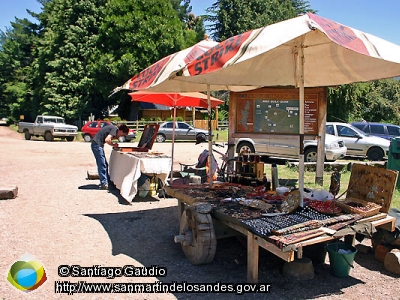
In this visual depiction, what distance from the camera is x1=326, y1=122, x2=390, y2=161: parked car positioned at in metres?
15.6

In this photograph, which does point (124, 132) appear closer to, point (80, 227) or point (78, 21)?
point (80, 227)

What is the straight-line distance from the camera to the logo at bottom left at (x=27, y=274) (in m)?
4.39

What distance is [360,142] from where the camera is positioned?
16.0 metres

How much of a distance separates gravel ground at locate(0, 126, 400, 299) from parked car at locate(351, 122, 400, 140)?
40.6 ft

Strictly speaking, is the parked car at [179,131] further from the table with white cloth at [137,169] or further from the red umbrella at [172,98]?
the table with white cloth at [137,169]

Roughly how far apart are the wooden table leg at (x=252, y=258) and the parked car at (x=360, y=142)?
517 inches

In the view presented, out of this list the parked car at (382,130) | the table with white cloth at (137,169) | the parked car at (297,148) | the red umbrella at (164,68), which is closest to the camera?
the red umbrella at (164,68)

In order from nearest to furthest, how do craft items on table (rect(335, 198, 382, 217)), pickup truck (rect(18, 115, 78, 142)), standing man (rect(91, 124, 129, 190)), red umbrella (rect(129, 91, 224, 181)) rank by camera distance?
craft items on table (rect(335, 198, 382, 217)) → standing man (rect(91, 124, 129, 190)) → red umbrella (rect(129, 91, 224, 181)) → pickup truck (rect(18, 115, 78, 142))

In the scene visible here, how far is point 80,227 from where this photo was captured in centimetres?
649

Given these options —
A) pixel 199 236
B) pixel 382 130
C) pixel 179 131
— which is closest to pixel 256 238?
pixel 199 236

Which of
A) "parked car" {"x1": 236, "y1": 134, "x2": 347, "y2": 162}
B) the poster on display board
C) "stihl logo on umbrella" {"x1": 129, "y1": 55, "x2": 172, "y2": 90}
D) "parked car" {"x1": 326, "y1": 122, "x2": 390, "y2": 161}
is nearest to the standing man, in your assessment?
the poster on display board

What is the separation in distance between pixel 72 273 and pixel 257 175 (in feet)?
10.5

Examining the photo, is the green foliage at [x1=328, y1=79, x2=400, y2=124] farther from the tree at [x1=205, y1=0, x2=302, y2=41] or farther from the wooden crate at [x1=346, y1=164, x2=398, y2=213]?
the wooden crate at [x1=346, y1=164, x2=398, y2=213]

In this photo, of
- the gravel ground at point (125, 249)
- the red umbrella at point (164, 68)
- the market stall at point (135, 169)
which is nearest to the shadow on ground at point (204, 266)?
the gravel ground at point (125, 249)
